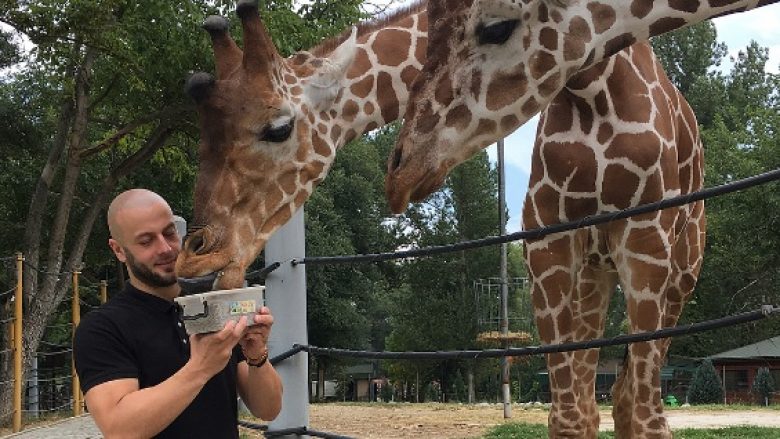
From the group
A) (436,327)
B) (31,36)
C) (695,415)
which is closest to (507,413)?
(695,415)

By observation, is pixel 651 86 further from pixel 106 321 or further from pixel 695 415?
pixel 695 415

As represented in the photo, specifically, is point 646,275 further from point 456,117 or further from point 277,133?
point 277,133

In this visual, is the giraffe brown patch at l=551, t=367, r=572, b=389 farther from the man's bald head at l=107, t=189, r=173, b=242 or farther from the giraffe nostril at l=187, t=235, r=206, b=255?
the man's bald head at l=107, t=189, r=173, b=242

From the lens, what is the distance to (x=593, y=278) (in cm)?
232

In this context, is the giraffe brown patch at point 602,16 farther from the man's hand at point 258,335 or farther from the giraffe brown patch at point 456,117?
the man's hand at point 258,335

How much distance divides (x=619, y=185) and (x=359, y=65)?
93 cm

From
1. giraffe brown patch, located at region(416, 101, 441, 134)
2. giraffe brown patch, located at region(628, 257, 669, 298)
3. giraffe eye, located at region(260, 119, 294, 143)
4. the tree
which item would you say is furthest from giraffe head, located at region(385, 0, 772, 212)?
the tree

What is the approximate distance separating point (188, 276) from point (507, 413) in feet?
35.9

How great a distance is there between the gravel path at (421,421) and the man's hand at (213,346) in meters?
7.31

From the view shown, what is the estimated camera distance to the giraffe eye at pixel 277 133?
2248 millimetres

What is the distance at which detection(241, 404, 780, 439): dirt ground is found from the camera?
9719 millimetres

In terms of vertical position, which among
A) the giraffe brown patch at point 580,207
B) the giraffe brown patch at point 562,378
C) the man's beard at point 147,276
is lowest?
the giraffe brown patch at point 562,378

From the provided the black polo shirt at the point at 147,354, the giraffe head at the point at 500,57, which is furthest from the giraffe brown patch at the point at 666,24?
the black polo shirt at the point at 147,354

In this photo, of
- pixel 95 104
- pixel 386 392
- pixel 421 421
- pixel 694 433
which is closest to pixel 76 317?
pixel 95 104
